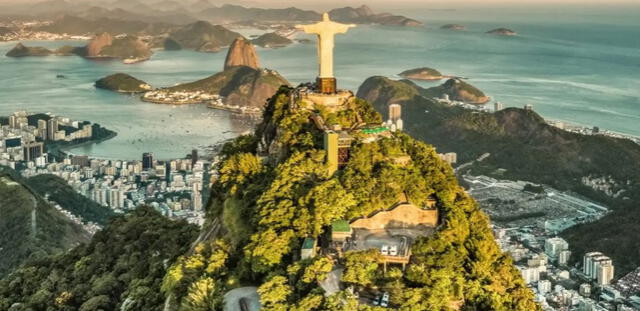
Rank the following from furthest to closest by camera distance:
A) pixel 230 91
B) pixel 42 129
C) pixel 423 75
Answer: pixel 423 75, pixel 230 91, pixel 42 129

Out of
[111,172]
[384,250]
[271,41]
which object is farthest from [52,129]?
[271,41]

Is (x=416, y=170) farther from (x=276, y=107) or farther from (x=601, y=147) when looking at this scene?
(x=601, y=147)

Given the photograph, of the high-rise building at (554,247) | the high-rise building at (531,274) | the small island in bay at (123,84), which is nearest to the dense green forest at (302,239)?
the high-rise building at (531,274)

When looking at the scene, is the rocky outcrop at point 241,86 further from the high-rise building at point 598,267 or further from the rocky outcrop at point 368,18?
the rocky outcrop at point 368,18

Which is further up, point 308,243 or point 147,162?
point 308,243

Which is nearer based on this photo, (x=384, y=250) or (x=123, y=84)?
(x=384, y=250)

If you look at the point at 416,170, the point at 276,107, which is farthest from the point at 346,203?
the point at 276,107

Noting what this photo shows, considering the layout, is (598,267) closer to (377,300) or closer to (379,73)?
(377,300)

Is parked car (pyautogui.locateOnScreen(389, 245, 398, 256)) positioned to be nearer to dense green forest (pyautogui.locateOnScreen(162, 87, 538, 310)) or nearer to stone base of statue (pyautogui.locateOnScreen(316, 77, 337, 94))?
dense green forest (pyautogui.locateOnScreen(162, 87, 538, 310))
